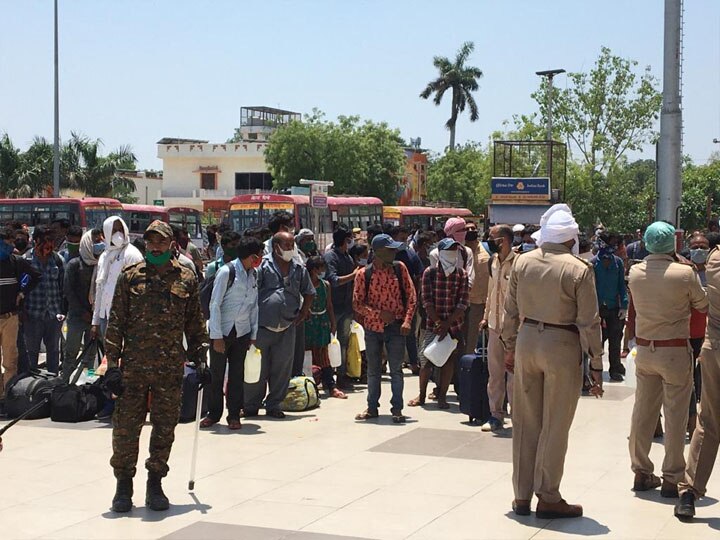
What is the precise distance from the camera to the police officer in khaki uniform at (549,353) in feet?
22.5

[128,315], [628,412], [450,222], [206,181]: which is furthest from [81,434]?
[206,181]

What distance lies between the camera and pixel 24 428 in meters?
10.2

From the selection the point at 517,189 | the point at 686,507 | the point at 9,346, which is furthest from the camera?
the point at 517,189

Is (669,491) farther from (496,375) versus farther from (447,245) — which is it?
(447,245)

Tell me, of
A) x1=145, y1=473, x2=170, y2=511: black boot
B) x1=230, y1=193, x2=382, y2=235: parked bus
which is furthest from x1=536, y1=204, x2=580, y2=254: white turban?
x1=230, y1=193, x2=382, y2=235: parked bus

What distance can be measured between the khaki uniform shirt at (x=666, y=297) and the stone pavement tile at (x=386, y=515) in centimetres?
181

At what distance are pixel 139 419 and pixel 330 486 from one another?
5.16 ft

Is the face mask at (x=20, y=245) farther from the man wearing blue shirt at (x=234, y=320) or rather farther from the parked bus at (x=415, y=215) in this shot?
the parked bus at (x=415, y=215)

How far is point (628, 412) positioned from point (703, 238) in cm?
220

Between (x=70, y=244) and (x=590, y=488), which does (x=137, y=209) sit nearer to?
(x=70, y=244)

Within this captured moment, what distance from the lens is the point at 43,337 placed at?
12.5 meters

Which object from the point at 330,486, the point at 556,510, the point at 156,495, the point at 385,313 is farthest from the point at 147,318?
the point at 385,313

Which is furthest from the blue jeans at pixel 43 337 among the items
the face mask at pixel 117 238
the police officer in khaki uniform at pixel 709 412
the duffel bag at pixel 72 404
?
the police officer in khaki uniform at pixel 709 412

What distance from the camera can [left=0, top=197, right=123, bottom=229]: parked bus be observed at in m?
38.2
